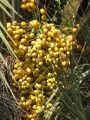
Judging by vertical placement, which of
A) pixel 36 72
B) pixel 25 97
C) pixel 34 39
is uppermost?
pixel 34 39

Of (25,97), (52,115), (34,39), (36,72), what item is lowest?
(52,115)

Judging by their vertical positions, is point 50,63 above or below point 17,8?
below

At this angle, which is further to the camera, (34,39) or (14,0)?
(14,0)

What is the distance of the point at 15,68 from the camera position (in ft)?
7.41

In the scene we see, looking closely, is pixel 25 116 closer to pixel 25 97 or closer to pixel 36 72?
pixel 25 97

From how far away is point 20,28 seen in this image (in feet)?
7.80

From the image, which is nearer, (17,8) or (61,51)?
(61,51)

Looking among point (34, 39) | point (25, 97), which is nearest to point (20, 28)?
point (34, 39)

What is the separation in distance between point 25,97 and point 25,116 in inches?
4.8

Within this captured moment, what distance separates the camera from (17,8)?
253 centimetres

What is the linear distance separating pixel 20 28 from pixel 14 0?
0.24 m

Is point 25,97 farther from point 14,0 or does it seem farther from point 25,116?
point 14,0

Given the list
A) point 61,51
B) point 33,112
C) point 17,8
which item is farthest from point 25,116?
point 17,8

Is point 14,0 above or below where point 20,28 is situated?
above
